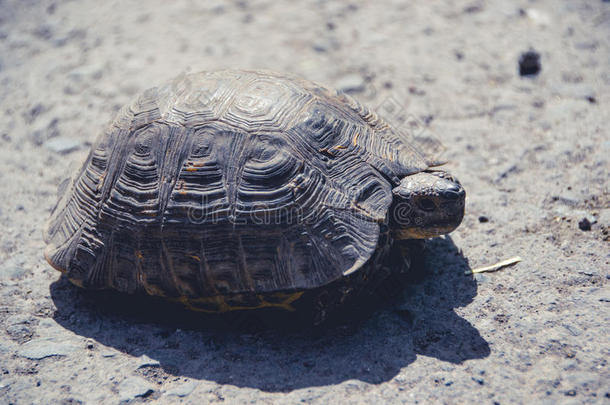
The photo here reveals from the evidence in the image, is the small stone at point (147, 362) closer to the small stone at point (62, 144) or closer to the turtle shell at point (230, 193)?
the turtle shell at point (230, 193)

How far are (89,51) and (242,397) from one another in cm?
554

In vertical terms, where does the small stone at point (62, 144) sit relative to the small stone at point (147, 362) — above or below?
above

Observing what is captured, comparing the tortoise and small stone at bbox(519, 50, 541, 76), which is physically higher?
small stone at bbox(519, 50, 541, 76)

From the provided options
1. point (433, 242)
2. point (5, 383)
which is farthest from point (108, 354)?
point (433, 242)

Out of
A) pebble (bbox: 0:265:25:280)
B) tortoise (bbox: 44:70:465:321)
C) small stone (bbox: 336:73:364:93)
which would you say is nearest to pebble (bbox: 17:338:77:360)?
tortoise (bbox: 44:70:465:321)

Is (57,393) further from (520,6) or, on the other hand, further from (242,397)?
(520,6)

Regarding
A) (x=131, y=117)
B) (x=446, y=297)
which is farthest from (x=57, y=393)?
(x=446, y=297)

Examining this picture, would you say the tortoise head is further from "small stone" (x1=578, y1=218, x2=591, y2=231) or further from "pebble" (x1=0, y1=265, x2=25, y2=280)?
"pebble" (x1=0, y1=265, x2=25, y2=280)

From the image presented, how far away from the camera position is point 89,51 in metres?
7.30

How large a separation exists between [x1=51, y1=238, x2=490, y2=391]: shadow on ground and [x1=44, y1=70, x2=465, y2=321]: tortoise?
22 cm

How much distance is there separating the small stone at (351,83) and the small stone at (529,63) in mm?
1826

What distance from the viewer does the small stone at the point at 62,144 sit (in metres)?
5.79

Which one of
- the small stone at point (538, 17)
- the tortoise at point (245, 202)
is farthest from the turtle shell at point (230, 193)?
the small stone at point (538, 17)

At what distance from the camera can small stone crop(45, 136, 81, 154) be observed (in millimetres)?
5785
